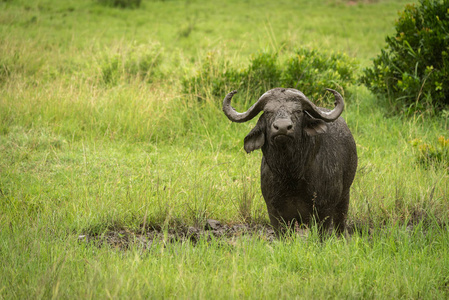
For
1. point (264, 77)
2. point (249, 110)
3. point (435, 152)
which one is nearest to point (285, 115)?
point (249, 110)

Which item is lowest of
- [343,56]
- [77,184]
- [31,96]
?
[77,184]

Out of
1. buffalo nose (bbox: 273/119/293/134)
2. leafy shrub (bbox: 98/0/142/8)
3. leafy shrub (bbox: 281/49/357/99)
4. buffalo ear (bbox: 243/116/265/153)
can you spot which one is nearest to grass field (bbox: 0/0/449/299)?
leafy shrub (bbox: 281/49/357/99)

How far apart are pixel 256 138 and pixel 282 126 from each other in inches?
18.1

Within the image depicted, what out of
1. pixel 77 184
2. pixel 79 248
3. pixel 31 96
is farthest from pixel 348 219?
pixel 31 96

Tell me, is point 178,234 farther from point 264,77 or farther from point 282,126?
point 264,77

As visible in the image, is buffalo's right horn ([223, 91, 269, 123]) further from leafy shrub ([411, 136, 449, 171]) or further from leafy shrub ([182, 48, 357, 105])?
leafy shrub ([182, 48, 357, 105])

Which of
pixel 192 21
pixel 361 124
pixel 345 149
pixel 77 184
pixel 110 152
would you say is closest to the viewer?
pixel 345 149

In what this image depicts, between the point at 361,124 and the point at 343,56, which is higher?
the point at 343,56

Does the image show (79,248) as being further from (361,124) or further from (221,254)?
(361,124)

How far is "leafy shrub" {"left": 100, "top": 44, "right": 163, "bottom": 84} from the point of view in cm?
933

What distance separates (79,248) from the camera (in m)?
3.87

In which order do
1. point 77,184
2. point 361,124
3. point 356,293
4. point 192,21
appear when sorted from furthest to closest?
1. point 192,21
2. point 361,124
3. point 77,184
4. point 356,293

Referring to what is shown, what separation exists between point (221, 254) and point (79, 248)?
1126 millimetres

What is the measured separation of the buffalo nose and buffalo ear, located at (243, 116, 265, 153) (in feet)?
1.16
